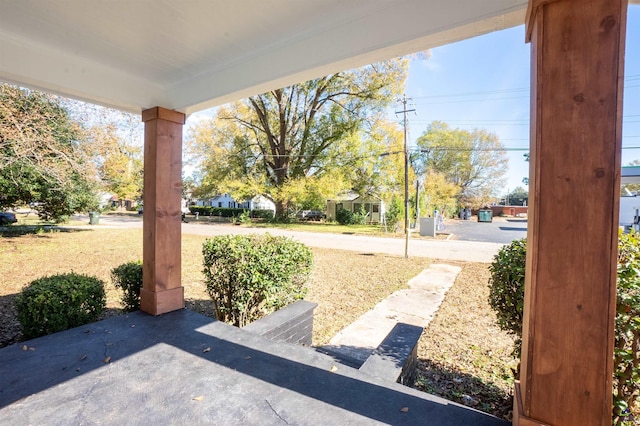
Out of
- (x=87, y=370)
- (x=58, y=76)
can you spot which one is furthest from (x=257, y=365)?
(x=58, y=76)

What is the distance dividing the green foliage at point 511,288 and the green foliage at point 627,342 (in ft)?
1.80

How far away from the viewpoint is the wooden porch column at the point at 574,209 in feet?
3.73

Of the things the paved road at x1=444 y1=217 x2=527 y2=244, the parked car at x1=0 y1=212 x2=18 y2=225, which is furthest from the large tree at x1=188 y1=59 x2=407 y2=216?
the parked car at x1=0 y1=212 x2=18 y2=225

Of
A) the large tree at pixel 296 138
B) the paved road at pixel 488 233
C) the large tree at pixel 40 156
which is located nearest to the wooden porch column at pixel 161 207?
the large tree at pixel 40 156

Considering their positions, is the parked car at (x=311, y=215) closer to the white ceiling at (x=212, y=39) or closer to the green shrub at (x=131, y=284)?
the green shrub at (x=131, y=284)

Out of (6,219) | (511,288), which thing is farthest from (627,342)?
(6,219)

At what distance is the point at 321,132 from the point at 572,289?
1917 cm

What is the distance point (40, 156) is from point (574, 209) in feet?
28.9

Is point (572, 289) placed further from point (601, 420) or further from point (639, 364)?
point (639, 364)

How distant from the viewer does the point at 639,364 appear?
5.48 feet

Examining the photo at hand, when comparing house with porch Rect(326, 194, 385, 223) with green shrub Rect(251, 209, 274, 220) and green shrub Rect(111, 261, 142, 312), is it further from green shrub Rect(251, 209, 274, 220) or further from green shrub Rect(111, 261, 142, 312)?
green shrub Rect(111, 261, 142, 312)

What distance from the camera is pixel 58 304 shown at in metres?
2.84

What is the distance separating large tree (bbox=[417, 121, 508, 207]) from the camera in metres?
38.6

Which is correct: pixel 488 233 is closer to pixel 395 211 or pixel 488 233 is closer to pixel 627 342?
pixel 395 211
